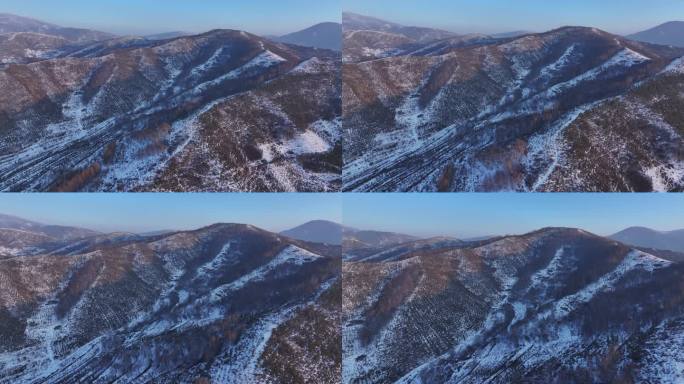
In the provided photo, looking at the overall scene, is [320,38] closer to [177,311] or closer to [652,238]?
[177,311]

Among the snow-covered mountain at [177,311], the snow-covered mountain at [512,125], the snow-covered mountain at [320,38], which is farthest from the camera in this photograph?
the snow-covered mountain at [320,38]

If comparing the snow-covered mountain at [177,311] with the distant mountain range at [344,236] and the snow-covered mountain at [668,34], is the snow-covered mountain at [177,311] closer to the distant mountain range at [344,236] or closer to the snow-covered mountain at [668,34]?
the distant mountain range at [344,236]

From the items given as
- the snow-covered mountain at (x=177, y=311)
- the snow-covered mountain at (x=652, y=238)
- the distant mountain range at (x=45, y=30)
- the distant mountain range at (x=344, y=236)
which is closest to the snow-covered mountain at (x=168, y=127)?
the distant mountain range at (x=344, y=236)

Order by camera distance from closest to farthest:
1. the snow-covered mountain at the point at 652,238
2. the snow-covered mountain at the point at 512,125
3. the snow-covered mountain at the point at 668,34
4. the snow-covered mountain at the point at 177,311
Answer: the snow-covered mountain at the point at 177,311 → the snow-covered mountain at the point at 512,125 → the snow-covered mountain at the point at 652,238 → the snow-covered mountain at the point at 668,34

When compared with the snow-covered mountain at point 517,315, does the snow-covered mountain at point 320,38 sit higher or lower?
higher

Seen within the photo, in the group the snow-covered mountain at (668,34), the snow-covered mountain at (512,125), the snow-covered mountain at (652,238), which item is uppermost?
the snow-covered mountain at (668,34)

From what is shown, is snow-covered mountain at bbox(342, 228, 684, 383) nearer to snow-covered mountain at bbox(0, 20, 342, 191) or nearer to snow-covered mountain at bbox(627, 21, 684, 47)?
snow-covered mountain at bbox(0, 20, 342, 191)

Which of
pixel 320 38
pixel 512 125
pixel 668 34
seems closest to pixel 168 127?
pixel 512 125
